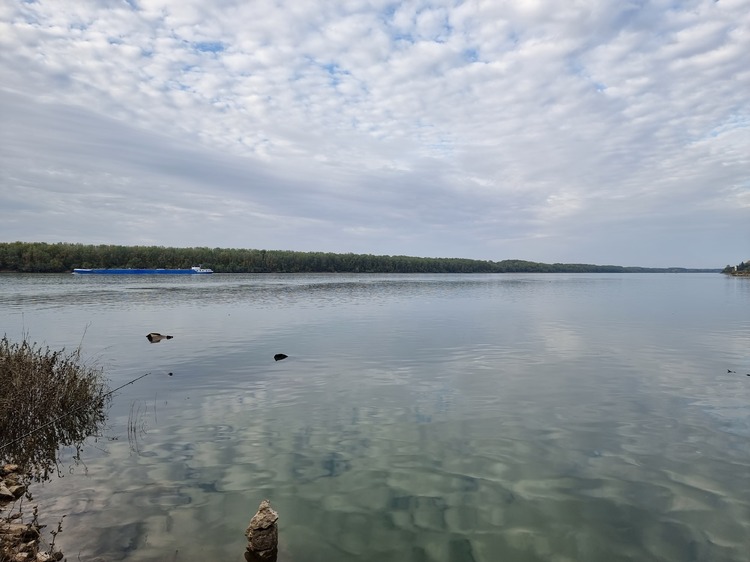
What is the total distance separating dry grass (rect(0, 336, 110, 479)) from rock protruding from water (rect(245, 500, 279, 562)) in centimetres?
605

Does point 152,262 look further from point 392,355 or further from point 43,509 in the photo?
point 43,509

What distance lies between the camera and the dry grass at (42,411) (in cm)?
1177

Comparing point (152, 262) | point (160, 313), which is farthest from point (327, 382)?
point (152, 262)

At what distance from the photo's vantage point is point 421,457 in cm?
1166

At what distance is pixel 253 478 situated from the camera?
10438 mm

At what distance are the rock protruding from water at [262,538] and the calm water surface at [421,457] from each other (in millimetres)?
269

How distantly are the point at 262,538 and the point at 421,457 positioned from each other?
5054 millimetres

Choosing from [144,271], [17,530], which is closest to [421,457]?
[17,530]

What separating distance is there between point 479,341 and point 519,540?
2283 centimetres

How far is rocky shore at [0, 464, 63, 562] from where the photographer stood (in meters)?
6.88

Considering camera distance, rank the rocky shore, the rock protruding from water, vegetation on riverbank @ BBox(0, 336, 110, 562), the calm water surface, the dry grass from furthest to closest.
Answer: the dry grass < vegetation on riverbank @ BBox(0, 336, 110, 562) < the calm water surface < the rock protruding from water < the rocky shore

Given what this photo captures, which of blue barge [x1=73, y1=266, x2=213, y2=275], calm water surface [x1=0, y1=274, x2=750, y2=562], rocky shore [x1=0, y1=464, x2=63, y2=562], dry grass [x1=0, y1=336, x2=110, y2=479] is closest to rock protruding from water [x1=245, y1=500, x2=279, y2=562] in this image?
calm water surface [x1=0, y1=274, x2=750, y2=562]

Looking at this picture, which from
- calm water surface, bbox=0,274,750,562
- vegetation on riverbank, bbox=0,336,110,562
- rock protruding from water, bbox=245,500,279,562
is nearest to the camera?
rock protruding from water, bbox=245,500,279,562

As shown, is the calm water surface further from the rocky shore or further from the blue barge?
the blue barge
